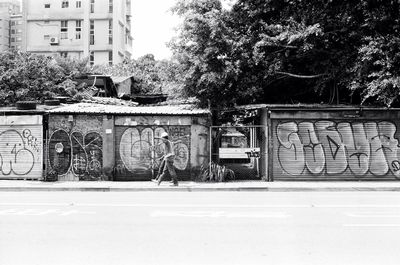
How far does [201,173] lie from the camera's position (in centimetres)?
1783

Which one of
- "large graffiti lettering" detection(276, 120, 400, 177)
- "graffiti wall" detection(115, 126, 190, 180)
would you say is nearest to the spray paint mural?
"graffiti wall" detection(115, 126, 190, 180)

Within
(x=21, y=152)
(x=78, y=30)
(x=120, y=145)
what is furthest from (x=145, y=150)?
(x=78, y=30)

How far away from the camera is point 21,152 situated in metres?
18.0

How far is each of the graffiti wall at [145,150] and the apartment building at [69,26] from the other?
36967 mm

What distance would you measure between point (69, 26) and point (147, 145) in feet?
131

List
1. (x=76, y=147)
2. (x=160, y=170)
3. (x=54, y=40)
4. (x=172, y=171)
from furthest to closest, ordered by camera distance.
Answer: (x=54, y=40), (x=76, y=147), (x=160, y=170), (x=172, y=171)

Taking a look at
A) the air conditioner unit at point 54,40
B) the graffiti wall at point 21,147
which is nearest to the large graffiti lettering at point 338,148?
the graffiti wall at point 21,147

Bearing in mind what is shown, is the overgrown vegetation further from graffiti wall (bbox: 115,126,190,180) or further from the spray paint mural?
the spray paint mural

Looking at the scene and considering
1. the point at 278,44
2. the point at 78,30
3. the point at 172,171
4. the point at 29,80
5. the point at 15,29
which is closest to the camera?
the point at 172,171

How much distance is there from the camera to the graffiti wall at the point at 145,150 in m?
17.9

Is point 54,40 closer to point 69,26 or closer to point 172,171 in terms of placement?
point 69,26
